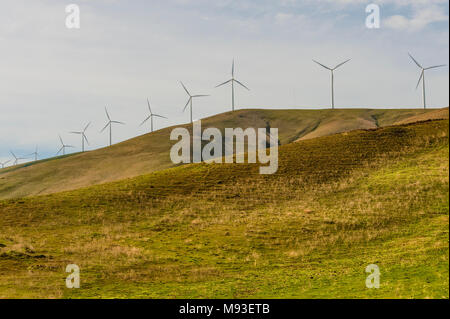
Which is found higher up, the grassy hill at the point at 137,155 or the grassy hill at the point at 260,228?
the grassy hill at the point at 137,155

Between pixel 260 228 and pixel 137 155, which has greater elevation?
pixel 137 155

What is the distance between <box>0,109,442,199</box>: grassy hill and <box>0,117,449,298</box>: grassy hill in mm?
55035

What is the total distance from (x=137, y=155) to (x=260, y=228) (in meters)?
101

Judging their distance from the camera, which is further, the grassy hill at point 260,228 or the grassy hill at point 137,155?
the grassy hill at point 137,155

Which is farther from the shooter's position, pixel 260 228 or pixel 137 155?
pixel 137 155

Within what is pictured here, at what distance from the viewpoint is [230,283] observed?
28938 millimetres

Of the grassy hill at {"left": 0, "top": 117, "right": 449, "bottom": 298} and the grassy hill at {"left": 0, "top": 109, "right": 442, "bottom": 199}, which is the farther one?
the grassy hill at {"left": 0, "top": 109, "right": 442, "bottom": 199}

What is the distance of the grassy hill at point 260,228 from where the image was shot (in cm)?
2828

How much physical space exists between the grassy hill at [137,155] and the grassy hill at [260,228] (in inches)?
2167

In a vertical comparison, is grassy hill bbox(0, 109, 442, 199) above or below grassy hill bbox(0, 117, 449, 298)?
above

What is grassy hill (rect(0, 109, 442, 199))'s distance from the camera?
12007 centimetres

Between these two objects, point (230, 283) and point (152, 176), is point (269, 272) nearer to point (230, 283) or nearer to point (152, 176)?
point (230, 283)

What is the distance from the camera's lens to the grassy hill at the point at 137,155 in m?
120

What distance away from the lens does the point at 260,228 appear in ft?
144
